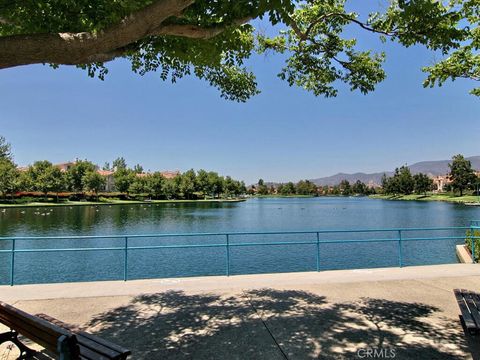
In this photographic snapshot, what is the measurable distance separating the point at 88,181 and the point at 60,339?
88465 millimetres

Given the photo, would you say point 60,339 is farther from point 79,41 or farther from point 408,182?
point 408,182

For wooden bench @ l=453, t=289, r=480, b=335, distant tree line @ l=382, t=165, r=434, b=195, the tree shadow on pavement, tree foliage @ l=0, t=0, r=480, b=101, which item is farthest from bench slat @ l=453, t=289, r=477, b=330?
distant tree line @ l=382, t=165, r=434, b=195

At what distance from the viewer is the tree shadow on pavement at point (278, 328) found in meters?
4.17

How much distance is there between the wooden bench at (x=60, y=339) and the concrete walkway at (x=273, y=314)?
1075 millimetres

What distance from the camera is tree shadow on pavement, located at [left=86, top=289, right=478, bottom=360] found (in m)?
4.17

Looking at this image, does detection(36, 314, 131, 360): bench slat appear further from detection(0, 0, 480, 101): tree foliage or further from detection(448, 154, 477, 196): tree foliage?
detection(448, 154, 477, 196): tree foliage

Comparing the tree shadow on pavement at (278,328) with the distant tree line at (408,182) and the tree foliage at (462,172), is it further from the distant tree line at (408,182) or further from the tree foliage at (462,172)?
the distant tree line at (408,182)

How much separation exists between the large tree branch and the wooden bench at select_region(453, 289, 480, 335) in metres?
4.13

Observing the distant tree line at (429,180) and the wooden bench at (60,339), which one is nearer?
the wooden bench at (60,339)

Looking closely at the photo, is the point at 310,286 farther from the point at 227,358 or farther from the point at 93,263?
the point at 93,263

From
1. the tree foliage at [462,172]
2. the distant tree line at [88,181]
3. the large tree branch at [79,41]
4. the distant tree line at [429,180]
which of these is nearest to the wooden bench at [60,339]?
the large tree branch at [79,41]

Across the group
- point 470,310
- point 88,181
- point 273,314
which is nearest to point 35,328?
point 273,314

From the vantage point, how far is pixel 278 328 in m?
4.93

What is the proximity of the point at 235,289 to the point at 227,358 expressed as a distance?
315cm
